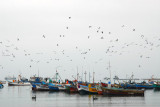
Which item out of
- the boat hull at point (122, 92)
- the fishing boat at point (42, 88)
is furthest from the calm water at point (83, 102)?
the fishing boat at point (42, 88)

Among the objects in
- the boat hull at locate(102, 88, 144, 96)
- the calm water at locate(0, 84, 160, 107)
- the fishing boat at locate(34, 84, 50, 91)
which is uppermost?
the fishing boat at locate(34, 84, 50, 91)

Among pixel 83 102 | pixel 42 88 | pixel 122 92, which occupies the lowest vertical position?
pixel 83 102

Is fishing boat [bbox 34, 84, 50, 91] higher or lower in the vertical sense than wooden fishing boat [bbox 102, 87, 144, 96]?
higher

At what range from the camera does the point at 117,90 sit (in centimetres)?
7175

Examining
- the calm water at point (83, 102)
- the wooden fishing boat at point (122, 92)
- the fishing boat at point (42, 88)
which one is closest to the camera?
the calm water at point (83, 102)

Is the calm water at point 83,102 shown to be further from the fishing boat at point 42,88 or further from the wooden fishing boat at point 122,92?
the fishing boat at point 42,88

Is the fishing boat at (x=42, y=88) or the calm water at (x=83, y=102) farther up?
the fishing boat at (x=42, y=88)

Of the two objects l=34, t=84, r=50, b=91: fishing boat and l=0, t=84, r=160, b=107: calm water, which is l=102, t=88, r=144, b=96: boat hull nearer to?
l=0, t=84, r=160, b=107: calm water

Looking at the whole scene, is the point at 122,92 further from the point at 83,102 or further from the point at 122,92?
the point at 83,102

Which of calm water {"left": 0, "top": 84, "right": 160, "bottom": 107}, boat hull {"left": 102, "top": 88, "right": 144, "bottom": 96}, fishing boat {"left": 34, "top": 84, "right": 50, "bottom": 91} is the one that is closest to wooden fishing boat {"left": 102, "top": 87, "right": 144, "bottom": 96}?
boat hull {"left": 102, "top": 88, "right": 144, "bottom": 96}

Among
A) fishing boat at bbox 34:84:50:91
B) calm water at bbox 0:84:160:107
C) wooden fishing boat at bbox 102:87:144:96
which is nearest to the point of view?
calm water at bbox 0:84:160:107

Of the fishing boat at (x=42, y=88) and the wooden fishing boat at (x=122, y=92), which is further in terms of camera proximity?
the fishing boat at (x=42, y=88)

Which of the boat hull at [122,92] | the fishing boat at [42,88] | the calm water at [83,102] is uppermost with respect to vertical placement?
the fishing boat at [42,88]

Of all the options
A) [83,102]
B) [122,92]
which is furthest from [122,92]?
[83,102]
